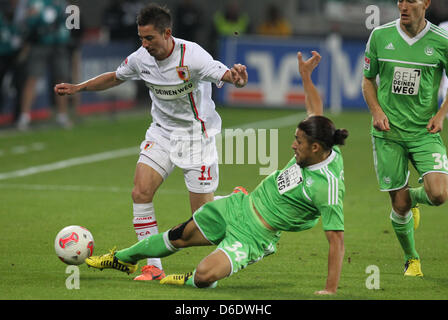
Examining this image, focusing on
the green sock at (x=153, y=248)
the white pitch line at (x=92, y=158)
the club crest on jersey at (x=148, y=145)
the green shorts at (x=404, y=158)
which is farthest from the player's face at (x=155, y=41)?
the white pitch line at (x=92, y=158)

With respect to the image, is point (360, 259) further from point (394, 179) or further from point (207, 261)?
point (207, 261)

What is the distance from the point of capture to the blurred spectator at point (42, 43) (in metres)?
17.5

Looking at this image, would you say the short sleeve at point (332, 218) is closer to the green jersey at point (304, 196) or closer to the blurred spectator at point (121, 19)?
the green jersey at point (304, 196)

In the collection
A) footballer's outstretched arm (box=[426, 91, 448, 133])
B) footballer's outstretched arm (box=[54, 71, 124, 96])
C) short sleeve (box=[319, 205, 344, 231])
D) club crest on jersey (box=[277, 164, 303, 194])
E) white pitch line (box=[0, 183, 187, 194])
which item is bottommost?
white pitch line (box=[0, 183, 187, 194])

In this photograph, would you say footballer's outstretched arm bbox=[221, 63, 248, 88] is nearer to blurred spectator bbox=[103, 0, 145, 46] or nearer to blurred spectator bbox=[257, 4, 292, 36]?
blurred spectator bbox=[103, 0, 145, 46]

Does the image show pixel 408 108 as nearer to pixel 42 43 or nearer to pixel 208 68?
pixel 208 68

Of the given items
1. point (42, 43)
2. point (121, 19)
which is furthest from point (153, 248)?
point (121, 19)

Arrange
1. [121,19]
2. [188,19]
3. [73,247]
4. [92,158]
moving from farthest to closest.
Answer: [188,19], [121,19], [92,158], [73,247]

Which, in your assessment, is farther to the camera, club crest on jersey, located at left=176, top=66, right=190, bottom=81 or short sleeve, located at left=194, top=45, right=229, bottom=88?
club crest on jersey, located at left=176, top=66, right=190, bottom=81

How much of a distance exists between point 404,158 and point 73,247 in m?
2.85

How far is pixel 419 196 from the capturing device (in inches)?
310

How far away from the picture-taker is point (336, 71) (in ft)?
73.4

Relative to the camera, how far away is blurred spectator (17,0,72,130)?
1747cm

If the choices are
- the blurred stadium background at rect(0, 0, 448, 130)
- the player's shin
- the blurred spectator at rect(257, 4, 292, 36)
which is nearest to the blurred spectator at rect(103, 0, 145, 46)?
the blurred stadium background at rect(0, 0, 448, 130)
